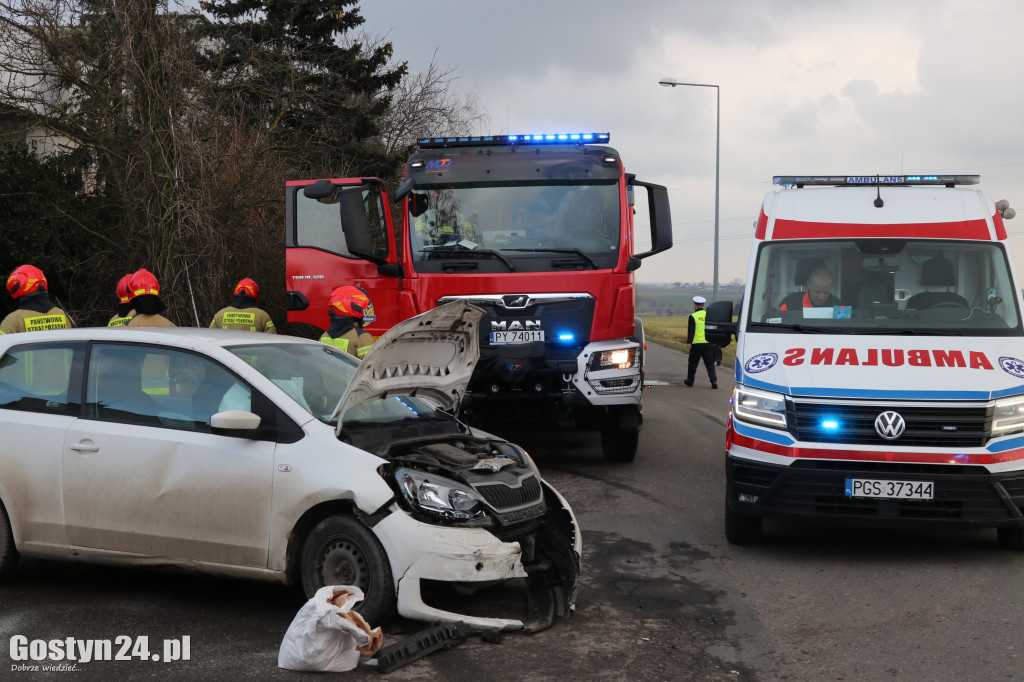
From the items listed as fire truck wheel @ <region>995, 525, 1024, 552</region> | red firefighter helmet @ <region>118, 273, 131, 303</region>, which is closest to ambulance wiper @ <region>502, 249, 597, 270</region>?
red firefighter helmet @ <region>118, 273, 131, 303</region>

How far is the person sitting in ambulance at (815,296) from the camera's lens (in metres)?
7.28

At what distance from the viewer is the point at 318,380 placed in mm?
5762

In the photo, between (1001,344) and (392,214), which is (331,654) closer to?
(1001,344)

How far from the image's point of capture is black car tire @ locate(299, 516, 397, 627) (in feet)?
15.8

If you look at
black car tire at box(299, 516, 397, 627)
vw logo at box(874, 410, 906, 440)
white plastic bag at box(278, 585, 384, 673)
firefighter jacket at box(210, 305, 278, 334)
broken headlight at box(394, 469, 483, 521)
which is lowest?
white plastic bag at box(278, 585, 384, 673)

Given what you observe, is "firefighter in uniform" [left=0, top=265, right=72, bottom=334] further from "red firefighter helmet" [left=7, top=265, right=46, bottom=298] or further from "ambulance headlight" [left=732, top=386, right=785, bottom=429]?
"ambulance headlight" [left=732, top=386, right=785, bottom=429]

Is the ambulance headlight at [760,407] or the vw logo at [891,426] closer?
the vw logo at [891,426]

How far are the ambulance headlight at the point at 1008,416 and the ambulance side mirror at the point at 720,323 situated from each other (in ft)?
6.64

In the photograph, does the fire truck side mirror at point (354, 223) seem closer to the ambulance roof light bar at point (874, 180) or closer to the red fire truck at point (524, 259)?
the red fire truck at point (524, 259)

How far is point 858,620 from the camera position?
529cm

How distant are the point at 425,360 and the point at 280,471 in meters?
1.18

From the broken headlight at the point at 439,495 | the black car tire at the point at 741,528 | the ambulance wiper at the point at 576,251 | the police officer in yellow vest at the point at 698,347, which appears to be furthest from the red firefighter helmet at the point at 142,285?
the police officer in yellow vest at the point at 698,347

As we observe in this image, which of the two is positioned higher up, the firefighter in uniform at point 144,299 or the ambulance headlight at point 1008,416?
the firefighter in uniform at point 144,299

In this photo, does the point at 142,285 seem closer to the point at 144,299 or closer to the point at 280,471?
the point at 144,299
